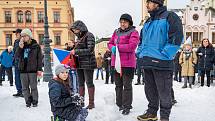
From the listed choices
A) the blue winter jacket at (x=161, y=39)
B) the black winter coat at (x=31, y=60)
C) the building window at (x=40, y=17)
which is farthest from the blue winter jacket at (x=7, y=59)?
the building window at (x=40, y=17)

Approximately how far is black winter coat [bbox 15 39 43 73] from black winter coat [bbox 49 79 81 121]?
2.42 metres

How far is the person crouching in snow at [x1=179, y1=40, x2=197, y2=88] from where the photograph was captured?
1170 cm

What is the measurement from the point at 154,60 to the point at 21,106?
3.54 meters

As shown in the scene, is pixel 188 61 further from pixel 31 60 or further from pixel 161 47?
pixel 161 47

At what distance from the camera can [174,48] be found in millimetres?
4969

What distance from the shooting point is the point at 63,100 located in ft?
15.7

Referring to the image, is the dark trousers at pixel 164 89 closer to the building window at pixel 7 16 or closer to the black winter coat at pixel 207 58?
the black winter coat at pixel 207 58

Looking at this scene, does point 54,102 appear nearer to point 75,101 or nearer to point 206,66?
point 75,101

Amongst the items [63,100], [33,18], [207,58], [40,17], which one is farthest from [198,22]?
[63,100]

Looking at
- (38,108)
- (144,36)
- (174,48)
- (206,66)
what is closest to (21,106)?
(38,108)

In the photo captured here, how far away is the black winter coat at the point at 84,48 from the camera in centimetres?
632

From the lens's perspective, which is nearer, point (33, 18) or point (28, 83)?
point (28, 83)

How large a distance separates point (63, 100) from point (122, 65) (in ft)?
5.52

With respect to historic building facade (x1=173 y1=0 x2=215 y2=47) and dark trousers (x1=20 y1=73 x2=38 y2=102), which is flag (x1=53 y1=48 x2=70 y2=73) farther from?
historic building facade (x1=173 y1=0 x2=215 y2=47)
